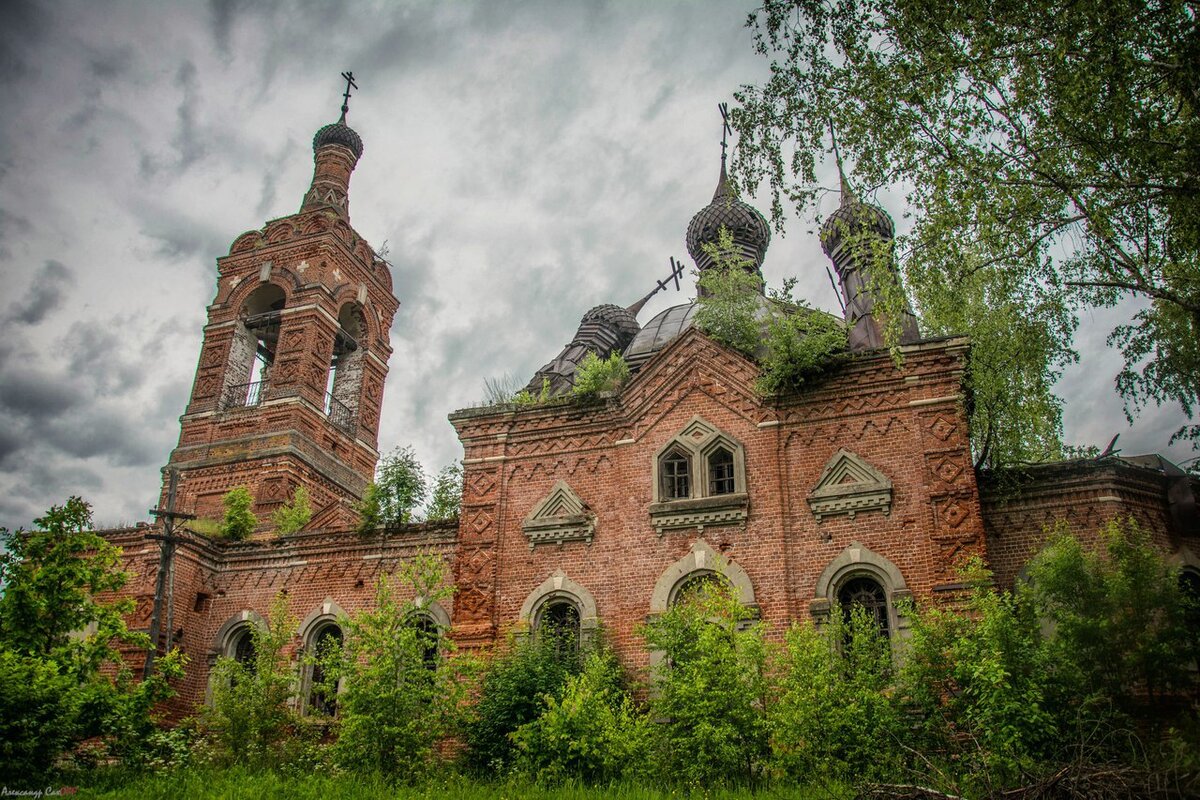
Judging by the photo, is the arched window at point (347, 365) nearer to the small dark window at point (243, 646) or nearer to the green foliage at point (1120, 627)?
the small dark window at point (243, 646)

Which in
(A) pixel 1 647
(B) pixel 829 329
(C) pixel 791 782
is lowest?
(C) pixel 791 782

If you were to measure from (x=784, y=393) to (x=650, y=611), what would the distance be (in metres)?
3.94

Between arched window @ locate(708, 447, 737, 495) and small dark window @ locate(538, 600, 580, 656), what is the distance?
2.91 metres

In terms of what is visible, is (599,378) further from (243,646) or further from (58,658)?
(58,658)

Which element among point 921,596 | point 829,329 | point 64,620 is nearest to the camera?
point 921,596

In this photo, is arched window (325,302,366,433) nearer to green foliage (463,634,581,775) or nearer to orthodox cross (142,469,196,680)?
orthodox cross (142,469,196,680)

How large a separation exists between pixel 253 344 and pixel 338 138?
8209 millimetres

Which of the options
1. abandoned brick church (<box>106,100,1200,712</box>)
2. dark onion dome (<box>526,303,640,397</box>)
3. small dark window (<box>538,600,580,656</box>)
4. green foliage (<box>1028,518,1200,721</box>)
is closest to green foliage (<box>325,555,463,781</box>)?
small dark window (<box>538,600,580,656</box>)

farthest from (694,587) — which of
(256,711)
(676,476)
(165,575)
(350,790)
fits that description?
(165,575)

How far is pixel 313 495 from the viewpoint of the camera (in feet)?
85.1

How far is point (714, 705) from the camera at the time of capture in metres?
11.3

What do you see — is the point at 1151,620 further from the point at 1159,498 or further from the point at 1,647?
the point at 1,647

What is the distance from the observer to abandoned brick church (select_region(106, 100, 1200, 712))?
44.7 ft

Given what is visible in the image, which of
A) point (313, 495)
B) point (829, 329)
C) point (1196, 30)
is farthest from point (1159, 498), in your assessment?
point (313, 495)
